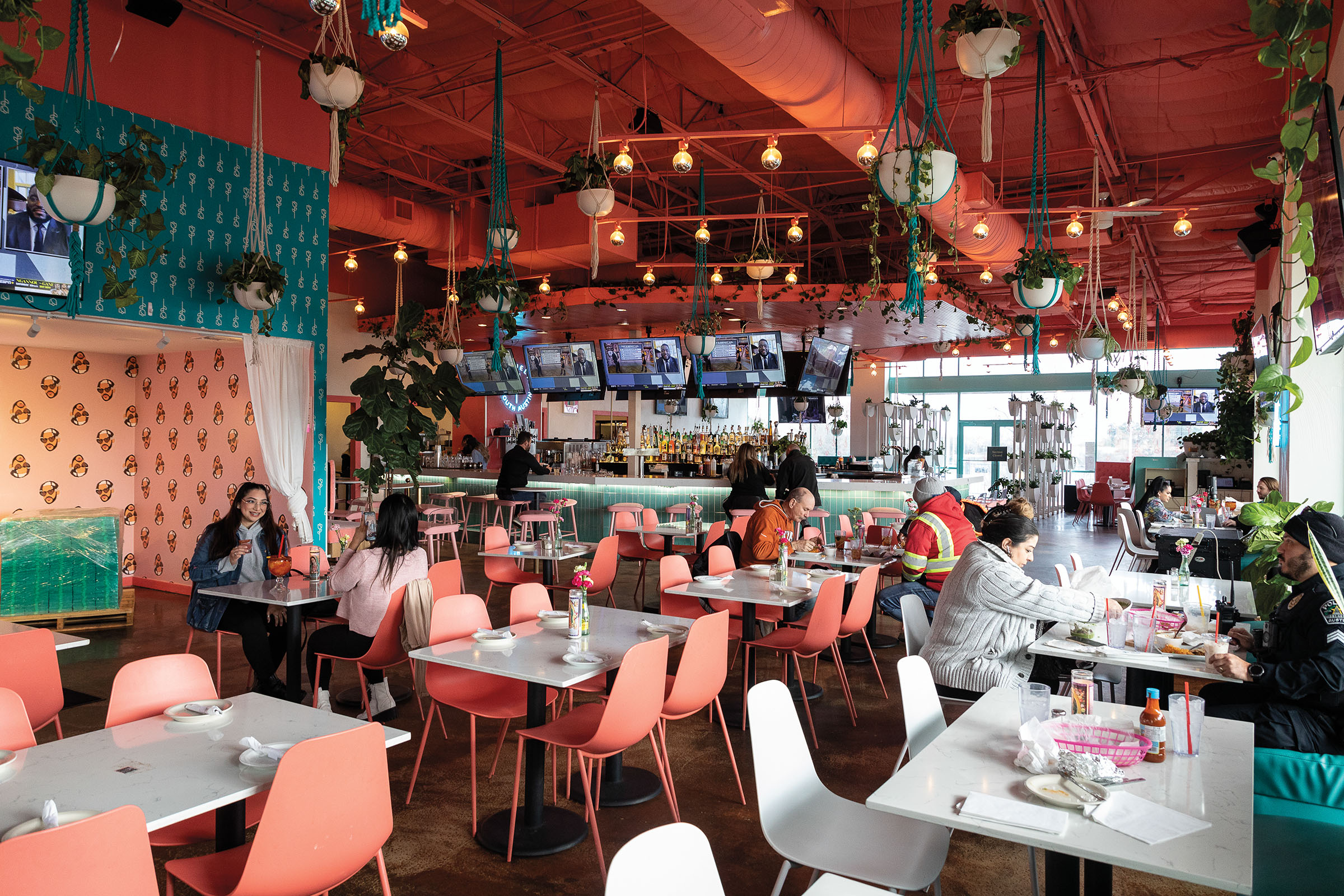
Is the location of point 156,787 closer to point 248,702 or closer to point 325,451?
point 248,702

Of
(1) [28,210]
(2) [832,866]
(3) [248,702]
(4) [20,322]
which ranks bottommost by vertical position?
(2) [832,866]

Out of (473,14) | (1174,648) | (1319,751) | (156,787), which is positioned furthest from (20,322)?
(1319,751)

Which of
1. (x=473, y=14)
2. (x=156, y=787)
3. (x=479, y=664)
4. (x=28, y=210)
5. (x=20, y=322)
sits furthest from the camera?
(x=473, y=14)

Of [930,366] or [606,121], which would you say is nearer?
[606,121]

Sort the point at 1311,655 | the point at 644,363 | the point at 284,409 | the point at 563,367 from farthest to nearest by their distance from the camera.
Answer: the point at 563,367
the point at 644,363
the point at 284,409
the point at 1311,655

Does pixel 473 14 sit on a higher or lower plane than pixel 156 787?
higher

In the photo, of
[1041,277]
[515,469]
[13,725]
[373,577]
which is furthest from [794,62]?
[515,469]

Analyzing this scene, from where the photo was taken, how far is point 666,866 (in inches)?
62.1

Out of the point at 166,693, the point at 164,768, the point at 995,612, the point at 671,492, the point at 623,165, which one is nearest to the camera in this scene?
the point at 164,768

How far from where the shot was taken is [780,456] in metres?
11.8

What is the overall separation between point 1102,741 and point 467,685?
2.57 m

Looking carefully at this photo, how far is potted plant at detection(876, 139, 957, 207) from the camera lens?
3914mm

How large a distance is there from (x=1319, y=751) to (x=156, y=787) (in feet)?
11.7

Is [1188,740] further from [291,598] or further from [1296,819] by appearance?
[291,598]
